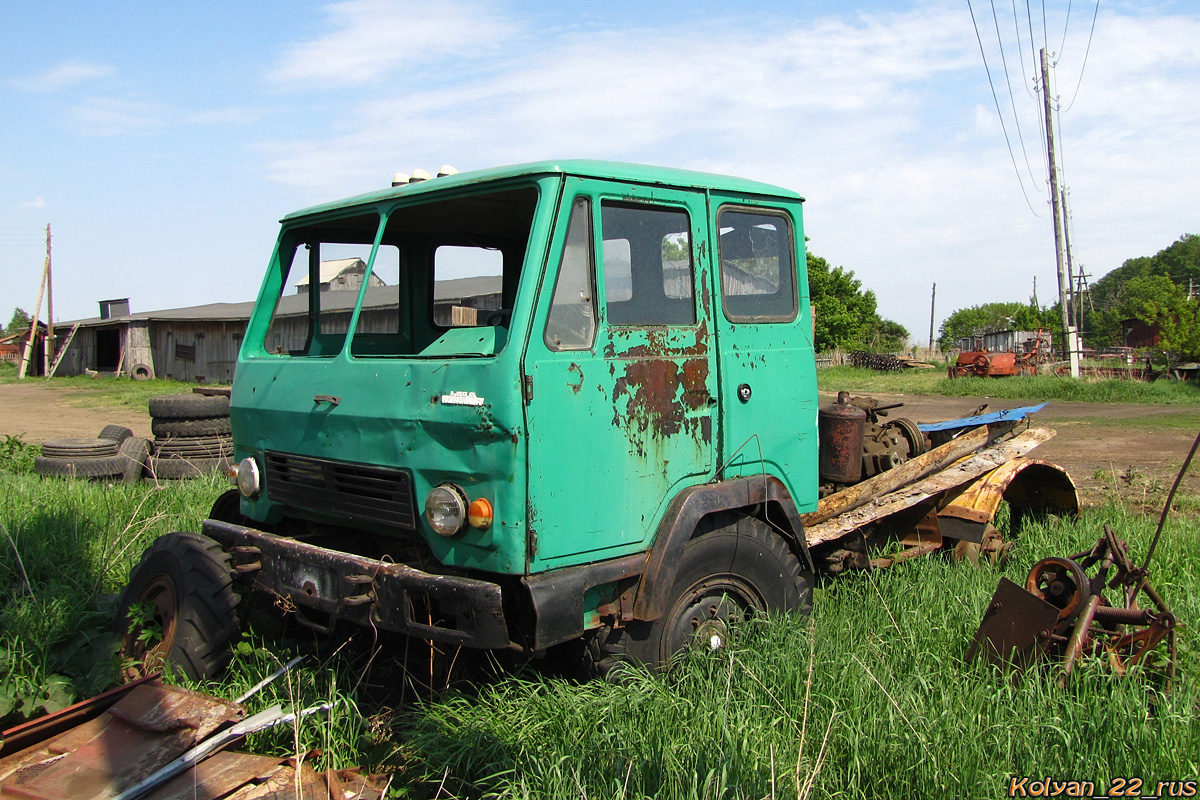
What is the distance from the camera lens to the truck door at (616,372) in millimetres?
3135

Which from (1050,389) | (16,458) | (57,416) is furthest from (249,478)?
Answer: (1050,389)

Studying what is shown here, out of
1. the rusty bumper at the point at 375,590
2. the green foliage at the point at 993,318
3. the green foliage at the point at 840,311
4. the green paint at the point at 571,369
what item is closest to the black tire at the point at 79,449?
the green paint at the point at 571,369

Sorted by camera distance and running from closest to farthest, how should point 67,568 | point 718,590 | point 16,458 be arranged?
point 718,590
point 67,568
point 16,458

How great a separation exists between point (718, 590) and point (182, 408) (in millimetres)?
5746

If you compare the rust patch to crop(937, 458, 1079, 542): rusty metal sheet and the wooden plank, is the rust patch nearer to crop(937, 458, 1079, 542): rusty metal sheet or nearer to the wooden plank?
the wooden plank

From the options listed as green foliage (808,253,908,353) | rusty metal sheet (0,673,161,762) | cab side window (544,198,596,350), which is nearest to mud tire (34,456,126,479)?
rusty metal sheet (0,673,161,762)

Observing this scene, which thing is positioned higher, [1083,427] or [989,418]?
[989,418]

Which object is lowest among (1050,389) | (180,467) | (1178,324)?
(1050,389)

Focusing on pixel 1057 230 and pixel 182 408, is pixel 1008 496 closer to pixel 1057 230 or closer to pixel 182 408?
pixel 182 408

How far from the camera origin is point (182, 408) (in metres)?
7.62

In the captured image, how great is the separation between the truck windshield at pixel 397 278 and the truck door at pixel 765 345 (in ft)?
3.23

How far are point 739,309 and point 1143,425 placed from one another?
1352 centimetres

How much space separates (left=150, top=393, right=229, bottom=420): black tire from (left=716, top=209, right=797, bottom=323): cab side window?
543 cm

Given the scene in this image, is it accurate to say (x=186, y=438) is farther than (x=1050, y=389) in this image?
No
